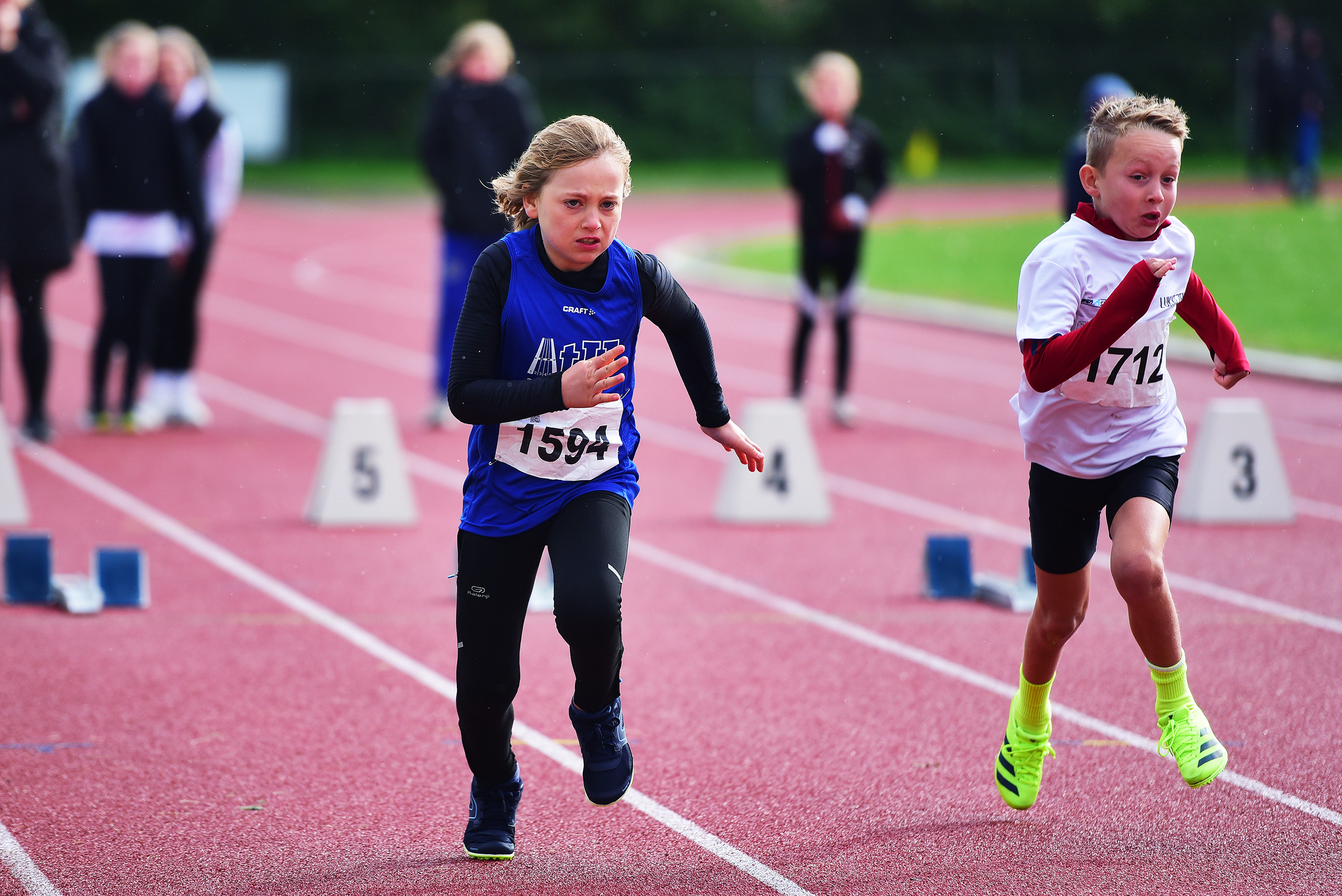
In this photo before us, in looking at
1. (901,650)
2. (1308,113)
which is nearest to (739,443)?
(901,650)

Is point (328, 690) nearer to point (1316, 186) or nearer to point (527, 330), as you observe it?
point (527, 330)

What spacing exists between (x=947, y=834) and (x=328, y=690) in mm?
2311

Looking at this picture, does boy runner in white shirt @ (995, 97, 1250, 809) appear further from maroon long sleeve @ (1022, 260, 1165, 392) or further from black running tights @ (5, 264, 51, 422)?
black running tights @ (5, 264, 51, 422)

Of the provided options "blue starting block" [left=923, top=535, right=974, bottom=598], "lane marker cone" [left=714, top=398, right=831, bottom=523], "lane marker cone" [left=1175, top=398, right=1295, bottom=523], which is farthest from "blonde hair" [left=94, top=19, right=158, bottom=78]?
"lane marker cone" [left=1175, top=398, right=1295, bottom=523]

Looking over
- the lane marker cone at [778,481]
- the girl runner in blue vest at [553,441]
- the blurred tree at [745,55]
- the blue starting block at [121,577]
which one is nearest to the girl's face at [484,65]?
the lane marker cone at [778,481]

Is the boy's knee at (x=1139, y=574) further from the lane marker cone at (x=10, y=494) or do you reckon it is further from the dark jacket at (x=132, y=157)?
the dark jacket at (x=132, y=157)

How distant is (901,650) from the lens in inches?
242

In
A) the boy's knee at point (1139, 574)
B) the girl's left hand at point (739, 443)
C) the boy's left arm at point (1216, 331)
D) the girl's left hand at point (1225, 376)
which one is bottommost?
the boy's knee at point (1139, 574)

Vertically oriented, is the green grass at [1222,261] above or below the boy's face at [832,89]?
below

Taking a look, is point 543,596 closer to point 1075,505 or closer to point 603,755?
point 603,755

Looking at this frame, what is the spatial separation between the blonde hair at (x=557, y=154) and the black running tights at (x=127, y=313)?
6.76 metres

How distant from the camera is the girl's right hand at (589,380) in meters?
3.63

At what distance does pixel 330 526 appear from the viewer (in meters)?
8.20

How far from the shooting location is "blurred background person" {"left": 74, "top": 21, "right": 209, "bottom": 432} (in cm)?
1005
